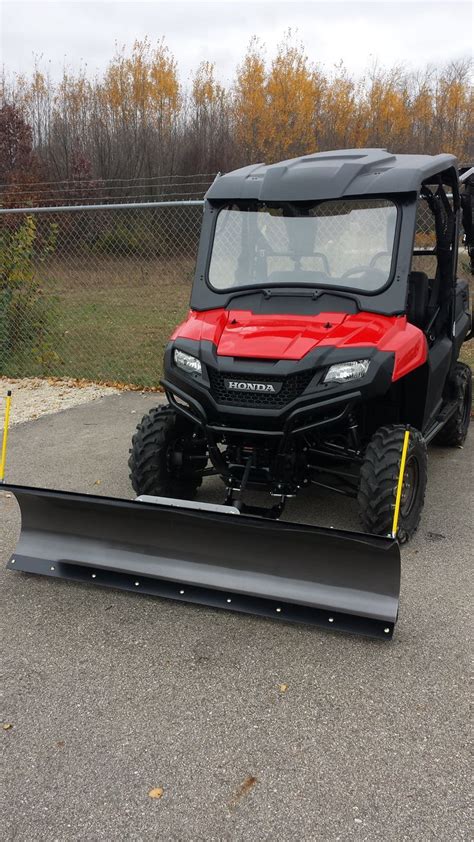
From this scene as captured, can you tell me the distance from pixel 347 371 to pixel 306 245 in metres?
1.08

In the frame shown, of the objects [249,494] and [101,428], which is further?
[101,428]

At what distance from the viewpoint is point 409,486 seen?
4.25 meters

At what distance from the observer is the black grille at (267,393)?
13.1 ft

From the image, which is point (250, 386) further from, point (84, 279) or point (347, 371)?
point (84, 279)

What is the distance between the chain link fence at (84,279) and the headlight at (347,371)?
533 centimetres

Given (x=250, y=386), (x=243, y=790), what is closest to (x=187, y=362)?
(x=250, y=386)

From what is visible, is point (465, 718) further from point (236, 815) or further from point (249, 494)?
point (249, 494)

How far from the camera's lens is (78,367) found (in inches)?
395

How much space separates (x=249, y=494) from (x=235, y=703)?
2357 mm

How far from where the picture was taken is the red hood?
4.08 m

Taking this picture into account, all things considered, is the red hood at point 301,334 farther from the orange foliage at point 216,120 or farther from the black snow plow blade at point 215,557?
the orange foliage at point 216,120

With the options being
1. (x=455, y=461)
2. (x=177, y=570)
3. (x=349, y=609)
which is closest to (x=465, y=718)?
(x=349, y=609)

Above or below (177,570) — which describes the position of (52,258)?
above

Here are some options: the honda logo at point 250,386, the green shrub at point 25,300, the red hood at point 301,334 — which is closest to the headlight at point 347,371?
the red hood at point 301,334
